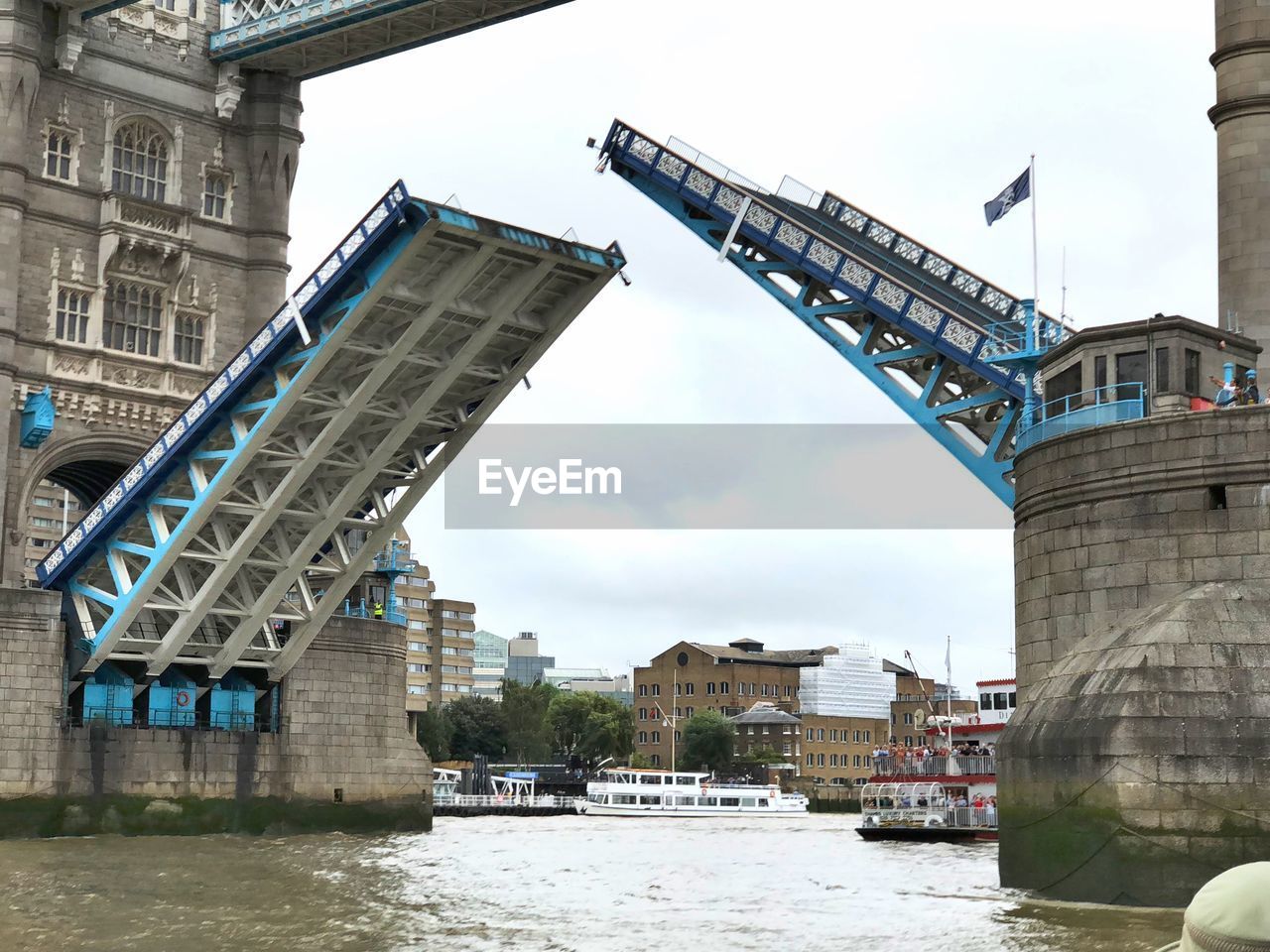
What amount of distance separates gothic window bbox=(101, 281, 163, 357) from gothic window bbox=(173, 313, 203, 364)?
1.72ft

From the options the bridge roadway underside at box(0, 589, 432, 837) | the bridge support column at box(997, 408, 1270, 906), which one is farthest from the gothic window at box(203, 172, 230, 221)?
the bridge support column at box(997, 408, 1270, 906)

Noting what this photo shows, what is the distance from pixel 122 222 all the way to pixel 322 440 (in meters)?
10.6

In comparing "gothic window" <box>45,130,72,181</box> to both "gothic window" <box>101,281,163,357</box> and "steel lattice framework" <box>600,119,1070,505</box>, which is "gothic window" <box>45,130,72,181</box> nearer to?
"gothic window" <box>101,281,163,357</box>

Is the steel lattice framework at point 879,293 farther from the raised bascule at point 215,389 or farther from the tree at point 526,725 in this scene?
the tree at point 526,725

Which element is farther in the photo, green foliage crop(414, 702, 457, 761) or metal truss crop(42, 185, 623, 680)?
green foliage crop(414, 702, 457, 761)

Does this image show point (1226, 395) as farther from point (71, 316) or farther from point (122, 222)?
point (71, 316)

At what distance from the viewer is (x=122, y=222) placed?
40906 millimetres

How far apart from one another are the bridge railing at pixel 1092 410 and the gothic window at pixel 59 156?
24784 millimetres

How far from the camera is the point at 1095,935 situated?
57.0 feet

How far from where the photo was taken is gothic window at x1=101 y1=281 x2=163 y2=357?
136 feet

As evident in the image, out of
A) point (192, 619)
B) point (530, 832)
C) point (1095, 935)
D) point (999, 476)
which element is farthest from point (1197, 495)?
point (530, 832)

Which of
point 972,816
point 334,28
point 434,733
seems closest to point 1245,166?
point 334,28

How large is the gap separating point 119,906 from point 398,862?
9476 millimetres

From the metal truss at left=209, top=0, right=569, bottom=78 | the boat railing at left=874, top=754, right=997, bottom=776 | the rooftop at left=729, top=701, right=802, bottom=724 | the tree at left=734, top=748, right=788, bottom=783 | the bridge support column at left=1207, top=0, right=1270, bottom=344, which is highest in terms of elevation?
the metal truss at left=209, top=0, right=569, bottom=78
